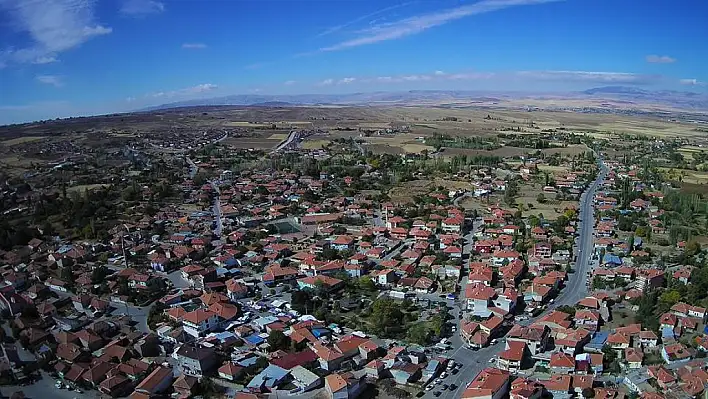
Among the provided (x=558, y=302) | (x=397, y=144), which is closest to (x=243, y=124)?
(x=397, y=144)

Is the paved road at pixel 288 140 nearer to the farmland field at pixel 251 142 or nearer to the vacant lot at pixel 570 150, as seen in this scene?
the farmland field at pixel 251 142

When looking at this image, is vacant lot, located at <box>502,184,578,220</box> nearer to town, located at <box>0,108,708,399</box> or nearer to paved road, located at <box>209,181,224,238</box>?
town, located at <box>0,108,708,399</box>

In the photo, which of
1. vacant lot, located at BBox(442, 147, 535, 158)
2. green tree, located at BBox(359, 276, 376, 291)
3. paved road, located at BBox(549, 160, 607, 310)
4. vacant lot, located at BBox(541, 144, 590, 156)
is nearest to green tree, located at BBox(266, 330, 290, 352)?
green tree, located at BBox(359, 276, 376, 291)

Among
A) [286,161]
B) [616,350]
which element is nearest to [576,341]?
[616,350]

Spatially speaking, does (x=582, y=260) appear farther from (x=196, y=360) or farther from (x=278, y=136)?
(x=278, y=136)

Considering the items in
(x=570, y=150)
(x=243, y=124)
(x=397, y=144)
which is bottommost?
(x=570, y=150)

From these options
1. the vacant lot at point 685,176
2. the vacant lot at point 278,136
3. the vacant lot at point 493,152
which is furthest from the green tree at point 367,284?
the vacant lot at point 278,136
